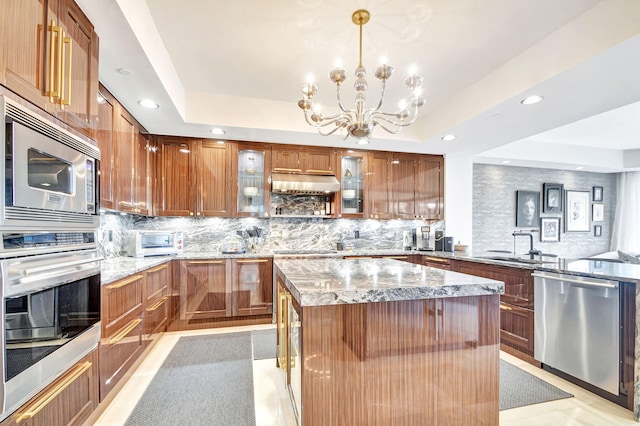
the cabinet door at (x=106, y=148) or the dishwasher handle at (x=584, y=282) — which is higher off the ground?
the cabinet door at (x=106, y=148)

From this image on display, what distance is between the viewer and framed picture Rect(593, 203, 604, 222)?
21.6 ft

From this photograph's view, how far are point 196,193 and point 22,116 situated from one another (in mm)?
2827

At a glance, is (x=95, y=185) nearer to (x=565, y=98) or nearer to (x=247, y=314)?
(x=247, y=314)

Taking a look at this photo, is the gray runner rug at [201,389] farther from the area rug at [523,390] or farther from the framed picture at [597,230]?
the framed picture at [597,230]

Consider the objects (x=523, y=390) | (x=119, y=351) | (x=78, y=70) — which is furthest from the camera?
(x=523, y=390)

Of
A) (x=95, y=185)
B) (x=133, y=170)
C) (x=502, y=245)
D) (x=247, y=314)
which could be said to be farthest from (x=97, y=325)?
(x=502, y=245)

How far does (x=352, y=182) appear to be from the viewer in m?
4.55

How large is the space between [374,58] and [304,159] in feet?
6.28

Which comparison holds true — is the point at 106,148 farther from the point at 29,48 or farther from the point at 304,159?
the point at 304,159

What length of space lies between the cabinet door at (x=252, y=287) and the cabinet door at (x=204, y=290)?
0.12 m

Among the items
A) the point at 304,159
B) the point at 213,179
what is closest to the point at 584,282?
the point at 304,159

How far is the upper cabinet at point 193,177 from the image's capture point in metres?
3.85

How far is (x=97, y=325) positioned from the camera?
5.68 feet

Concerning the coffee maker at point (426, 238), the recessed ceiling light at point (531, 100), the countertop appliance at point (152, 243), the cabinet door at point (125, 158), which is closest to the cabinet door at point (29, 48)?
the cabinet door at point (125, 158)
